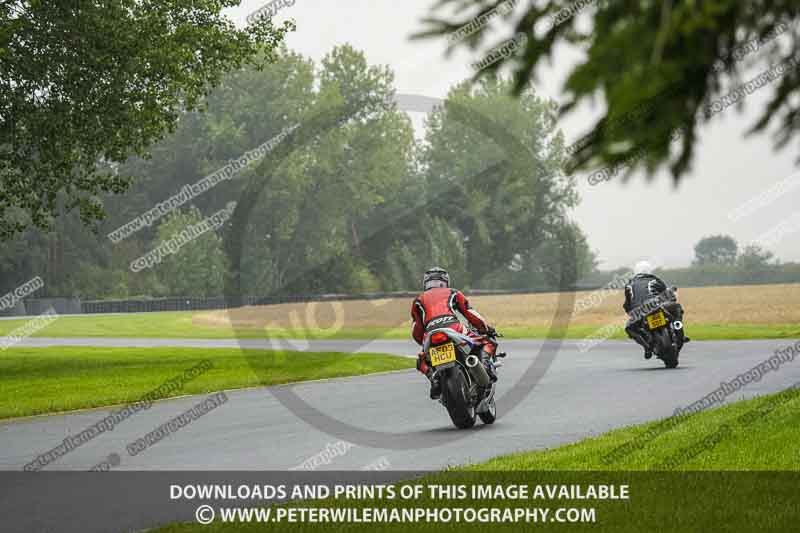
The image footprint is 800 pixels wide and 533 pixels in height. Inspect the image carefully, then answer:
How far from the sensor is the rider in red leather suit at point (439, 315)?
1165cm

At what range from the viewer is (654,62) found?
3.03m

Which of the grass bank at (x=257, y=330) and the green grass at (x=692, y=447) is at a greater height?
the grass bank at (x=257, y=330)

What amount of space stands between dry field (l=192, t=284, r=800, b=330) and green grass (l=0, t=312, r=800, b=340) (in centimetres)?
163

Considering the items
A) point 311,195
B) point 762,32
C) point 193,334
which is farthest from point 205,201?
point 762,32

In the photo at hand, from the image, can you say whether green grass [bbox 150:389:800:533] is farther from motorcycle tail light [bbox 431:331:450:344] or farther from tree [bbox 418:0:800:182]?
tree [bbox 418:0:800:182]

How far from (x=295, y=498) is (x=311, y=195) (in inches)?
3628

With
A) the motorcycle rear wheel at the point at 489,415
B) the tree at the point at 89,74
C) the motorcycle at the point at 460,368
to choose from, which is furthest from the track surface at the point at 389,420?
the tree at the point at 89,74

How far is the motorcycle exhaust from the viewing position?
37.7 feet

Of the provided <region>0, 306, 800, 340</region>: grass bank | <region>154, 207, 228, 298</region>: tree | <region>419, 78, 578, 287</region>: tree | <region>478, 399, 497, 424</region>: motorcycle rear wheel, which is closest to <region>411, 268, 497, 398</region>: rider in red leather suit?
<region>478, 399, 497, 424</region>: motorcycle rear wheel

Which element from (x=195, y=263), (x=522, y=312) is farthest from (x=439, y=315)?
(x=195, y=263)

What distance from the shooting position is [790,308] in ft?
158

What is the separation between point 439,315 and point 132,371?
14.2 m

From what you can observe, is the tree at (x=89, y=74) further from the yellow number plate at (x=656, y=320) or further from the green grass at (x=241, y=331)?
the green grass at (x=241, y=331)

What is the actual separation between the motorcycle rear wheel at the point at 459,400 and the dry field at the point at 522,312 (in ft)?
105
